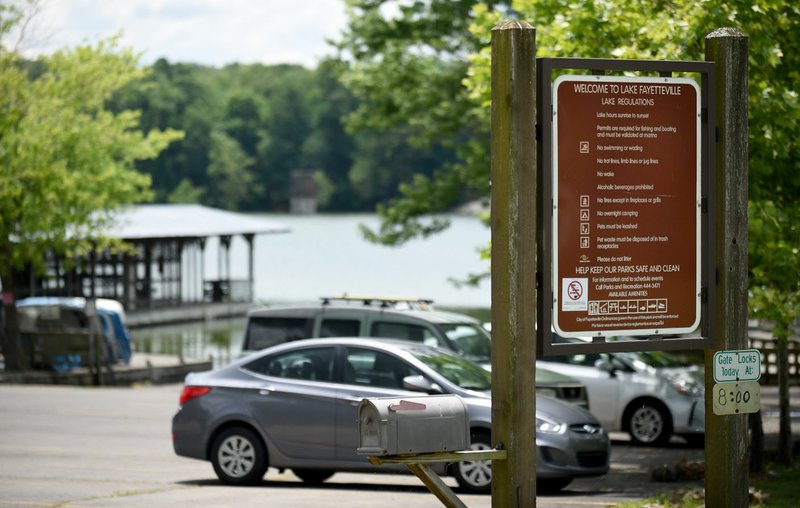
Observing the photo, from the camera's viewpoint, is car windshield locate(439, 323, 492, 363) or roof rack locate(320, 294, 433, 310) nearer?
car windshield locate(439, 323, 492, 363)

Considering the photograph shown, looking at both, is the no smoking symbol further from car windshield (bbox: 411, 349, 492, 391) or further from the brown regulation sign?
car windshield (bbox: 411, 349, 492, 391)

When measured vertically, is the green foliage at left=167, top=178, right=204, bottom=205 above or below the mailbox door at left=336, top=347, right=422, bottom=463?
above

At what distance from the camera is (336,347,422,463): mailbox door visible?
13805 mm

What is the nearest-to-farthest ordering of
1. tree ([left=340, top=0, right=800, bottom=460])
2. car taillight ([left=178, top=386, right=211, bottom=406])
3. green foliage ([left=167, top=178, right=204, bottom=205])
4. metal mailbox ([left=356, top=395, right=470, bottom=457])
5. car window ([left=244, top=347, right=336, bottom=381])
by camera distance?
metal mailbox ([left=356, top=395, right=470, bottom=457]) → tree ([left=340, top=0, right=800, bottom=460]) → car window ([left=244, top=347, right=336, bottom=381]) → car taillight ([left=178, top=386, right=211, bottom=406]) → green foliage ([left=167, top=178, right=204, bottom=205])

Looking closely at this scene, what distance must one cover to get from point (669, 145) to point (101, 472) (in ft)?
31.6

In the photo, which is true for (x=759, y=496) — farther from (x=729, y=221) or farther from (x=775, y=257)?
(x=729, y=221)

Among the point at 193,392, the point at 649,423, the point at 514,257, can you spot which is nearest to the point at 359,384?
the point at 193,392

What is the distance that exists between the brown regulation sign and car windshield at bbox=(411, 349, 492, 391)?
19.9 feet

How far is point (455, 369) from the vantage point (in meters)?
14.4

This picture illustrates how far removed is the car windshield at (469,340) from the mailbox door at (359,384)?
13.4 ft

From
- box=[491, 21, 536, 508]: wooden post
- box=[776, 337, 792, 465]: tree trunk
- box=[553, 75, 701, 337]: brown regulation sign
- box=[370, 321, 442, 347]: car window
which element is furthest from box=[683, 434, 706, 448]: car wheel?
box=[491, 21, 536, 508]: wooden post

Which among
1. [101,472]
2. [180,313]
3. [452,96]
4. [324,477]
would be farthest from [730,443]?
[180,313]

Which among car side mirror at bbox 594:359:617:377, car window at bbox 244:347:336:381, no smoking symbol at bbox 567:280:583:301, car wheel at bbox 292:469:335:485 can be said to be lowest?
car wheel at bbox 292:469:335:485

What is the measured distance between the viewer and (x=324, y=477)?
1509 cm
